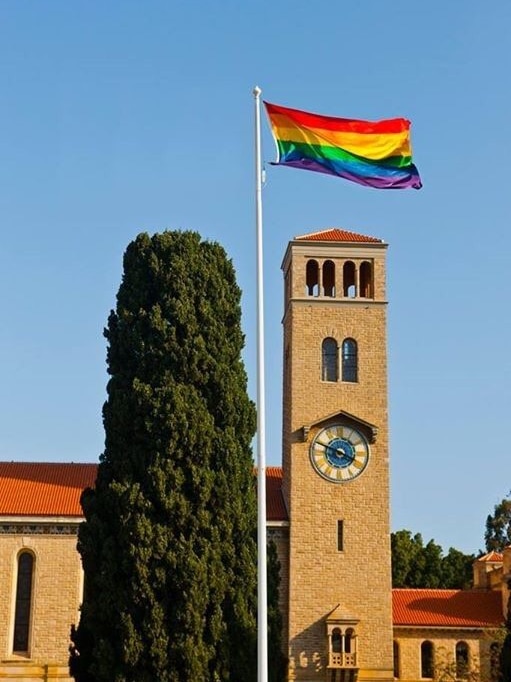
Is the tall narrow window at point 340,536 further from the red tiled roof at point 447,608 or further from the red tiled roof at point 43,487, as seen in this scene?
the red tiled roof at point 43,487

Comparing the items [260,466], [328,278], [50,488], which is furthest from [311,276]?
[260,466]

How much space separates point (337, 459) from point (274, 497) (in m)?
2.90

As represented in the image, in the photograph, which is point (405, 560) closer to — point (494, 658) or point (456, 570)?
point (456, 570)

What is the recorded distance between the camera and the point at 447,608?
149 feet

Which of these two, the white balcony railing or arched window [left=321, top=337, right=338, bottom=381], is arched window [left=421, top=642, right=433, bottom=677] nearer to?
the white balcony railing

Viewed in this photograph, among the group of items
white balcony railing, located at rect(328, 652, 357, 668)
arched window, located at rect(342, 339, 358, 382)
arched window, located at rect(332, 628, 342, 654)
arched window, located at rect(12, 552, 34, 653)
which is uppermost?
arched window, located at rect(342, 339, 358, 382)

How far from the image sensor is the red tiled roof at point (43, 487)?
3866 cm

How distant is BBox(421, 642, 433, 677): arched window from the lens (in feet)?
145

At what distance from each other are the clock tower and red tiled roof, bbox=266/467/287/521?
617 mm

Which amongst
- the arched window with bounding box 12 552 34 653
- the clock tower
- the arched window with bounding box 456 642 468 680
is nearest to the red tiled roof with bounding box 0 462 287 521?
the clock tower

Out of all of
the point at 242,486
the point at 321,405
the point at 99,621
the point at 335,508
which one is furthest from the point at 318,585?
the point at 99,621

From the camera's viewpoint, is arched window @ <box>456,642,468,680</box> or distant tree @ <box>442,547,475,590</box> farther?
distant tree @ <box>442,547,475,590</box>

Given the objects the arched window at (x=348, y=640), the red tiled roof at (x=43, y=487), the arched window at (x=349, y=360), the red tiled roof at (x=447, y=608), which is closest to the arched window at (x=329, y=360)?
the arched window at (x=349, y=360)

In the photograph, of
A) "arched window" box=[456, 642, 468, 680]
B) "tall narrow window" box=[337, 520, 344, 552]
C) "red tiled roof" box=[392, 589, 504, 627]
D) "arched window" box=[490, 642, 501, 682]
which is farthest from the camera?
"red tiled roof" box=[392, 589, 504, 627]
